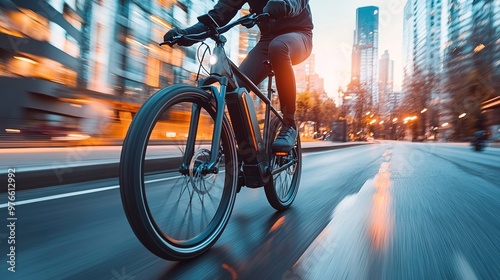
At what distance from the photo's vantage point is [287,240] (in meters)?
1.72

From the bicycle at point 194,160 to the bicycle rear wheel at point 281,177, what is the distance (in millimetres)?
110

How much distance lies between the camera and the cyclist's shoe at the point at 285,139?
2314 millimetres

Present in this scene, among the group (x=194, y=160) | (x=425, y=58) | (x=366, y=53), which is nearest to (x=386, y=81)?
(x=366, y=53)

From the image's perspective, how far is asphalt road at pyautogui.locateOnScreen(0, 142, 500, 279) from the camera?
1308mm

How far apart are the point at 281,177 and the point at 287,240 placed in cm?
90

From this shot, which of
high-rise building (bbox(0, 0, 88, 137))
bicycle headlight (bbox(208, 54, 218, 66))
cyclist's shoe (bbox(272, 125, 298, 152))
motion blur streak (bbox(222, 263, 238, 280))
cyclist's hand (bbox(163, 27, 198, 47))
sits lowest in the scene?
motion blur streak (bbox(222, 263, 238, 280))

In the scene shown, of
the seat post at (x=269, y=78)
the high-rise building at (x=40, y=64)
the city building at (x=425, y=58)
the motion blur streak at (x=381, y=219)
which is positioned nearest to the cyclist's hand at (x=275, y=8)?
→ the seat post at (x=269, y=78)

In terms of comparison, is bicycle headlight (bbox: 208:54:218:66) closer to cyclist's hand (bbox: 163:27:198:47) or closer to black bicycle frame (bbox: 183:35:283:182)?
black bicycle frame (bbox: 183:35:283:182)

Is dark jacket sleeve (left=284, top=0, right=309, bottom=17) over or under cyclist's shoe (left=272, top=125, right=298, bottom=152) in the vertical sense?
over

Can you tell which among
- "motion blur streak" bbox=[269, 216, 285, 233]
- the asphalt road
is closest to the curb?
the asphalt road

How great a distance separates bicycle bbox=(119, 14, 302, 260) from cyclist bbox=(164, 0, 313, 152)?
12.2 inches

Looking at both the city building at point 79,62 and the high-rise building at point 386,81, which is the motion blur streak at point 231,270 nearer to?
the city building at point 79,62

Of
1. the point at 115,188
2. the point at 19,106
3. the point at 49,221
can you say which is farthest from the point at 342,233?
the point at 19,106

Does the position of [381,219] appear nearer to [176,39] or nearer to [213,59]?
[213,59]
